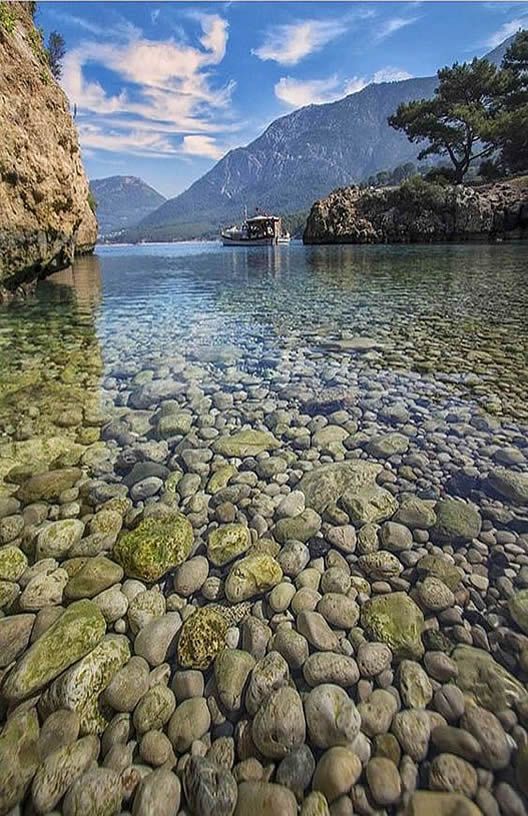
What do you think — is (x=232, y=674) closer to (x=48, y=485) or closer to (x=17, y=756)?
(x=17, y=756)

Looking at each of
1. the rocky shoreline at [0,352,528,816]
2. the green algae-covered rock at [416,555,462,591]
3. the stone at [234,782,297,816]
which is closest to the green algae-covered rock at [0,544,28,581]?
the rocky shoreline at [0,352,528,816]

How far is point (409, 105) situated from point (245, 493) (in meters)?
63.0

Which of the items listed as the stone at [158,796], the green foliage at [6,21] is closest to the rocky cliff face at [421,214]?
the green foliage at [6,21]

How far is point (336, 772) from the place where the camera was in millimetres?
1363

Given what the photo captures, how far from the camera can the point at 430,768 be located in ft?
4.51

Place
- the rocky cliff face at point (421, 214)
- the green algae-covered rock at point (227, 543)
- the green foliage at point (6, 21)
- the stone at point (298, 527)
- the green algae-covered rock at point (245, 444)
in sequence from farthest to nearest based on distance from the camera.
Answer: the rocky cliff face at point (421, 214) < the green foliage at point (6, 21) < the green algae-covered rock at point (245, 444) < the stone at point (298, 527) < the green algae-covered rock at point (227, 543)

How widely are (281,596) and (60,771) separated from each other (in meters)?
1.12

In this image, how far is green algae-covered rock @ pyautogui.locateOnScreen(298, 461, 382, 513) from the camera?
2916 mm

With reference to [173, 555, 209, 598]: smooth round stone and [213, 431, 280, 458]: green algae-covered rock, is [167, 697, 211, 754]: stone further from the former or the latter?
[213, 431, 280, 458]: green algae-covered rock

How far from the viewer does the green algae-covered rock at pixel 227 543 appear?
241cm

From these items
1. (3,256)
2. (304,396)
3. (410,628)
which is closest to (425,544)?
(410,628)

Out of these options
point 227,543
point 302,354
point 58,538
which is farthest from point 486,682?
point 302,354

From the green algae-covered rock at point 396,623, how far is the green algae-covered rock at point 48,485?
2.38 m

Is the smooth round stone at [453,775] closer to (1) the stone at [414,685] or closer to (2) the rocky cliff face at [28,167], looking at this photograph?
(1) the stone at [414,685]
